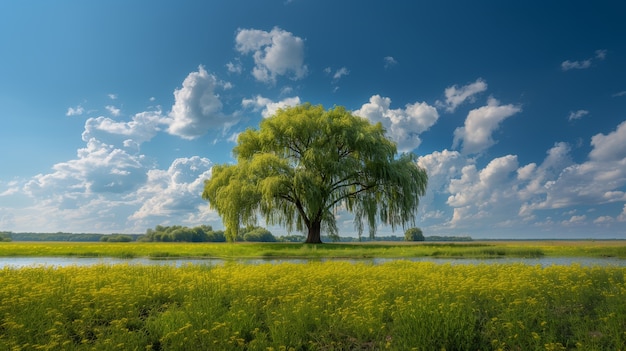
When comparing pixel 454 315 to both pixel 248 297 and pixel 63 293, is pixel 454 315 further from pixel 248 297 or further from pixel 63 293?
pixel 63 293

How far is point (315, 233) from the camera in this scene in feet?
109

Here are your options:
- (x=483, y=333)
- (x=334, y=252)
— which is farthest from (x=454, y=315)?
(x=334, y=252)

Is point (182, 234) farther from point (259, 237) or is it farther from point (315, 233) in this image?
point (315, 233)

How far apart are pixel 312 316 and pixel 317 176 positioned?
25.8 meters

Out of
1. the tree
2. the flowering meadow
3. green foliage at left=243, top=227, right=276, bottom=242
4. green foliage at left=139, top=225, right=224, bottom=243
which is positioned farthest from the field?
green foliage at left=139, top=225, right=224, bottom=243

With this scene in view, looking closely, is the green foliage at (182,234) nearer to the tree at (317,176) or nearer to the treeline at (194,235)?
the treeline at (194,235)

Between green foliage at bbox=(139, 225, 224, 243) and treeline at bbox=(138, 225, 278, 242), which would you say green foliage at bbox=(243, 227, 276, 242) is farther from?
green foliage at bbox=(139, 225, 224, 243)

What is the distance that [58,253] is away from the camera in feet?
93.9

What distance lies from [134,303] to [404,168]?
27.7 metres

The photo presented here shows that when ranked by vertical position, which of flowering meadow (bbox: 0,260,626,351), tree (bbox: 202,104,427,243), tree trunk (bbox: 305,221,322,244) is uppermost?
tree (bbox: 202,104,427,243)

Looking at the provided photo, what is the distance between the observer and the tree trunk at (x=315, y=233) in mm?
33000

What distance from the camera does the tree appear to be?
3033cm

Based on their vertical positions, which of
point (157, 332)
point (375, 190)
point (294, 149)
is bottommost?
point (157, 332)

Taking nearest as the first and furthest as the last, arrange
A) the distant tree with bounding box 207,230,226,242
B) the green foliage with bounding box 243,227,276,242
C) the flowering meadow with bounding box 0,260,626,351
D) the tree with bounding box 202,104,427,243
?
the flowering meadow with bounding box 0,260,626,351 → the tree with bounding box 202,104,427,243 → the green foliage with bounding box 243,227,276,242 → the distant tree with bounding box 207,230,226,242
